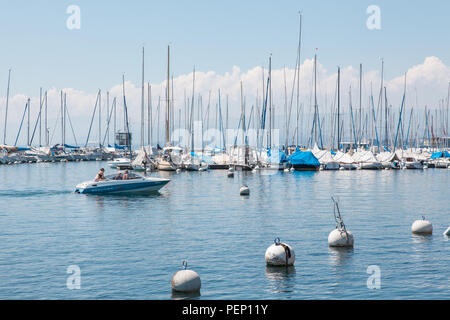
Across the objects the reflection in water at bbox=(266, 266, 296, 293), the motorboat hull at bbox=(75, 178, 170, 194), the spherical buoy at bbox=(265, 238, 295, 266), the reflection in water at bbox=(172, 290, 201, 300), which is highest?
Answer: the motorboat hull at bbox=(75, 178, 170, 194)

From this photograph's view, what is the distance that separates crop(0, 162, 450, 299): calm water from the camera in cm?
2153

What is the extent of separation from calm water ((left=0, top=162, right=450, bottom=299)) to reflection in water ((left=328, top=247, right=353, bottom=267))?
0.29 feet

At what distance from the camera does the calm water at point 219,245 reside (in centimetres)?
2153

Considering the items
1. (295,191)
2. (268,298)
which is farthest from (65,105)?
(268,298)

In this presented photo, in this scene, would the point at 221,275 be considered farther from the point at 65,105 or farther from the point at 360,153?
the point at 65,105

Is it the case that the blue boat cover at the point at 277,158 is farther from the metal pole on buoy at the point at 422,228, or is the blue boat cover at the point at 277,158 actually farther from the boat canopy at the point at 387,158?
the metal pole on buoy at the point at 422,228

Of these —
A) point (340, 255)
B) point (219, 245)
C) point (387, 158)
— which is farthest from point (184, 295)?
point (387, 158)

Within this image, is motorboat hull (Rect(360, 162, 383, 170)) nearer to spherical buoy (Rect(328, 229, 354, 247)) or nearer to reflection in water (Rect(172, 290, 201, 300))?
spherical buoy (Rect(328, 229, 354, 247))

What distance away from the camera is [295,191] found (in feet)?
207

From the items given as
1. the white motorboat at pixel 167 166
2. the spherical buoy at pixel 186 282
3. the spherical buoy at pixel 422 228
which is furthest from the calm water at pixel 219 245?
the white motorboat at pixel 167 166

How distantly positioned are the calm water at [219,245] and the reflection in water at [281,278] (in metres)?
0.04

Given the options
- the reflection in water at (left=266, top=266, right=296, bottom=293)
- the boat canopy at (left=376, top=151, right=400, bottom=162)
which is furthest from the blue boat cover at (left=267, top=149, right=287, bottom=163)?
the reflection in water at (left=266, top=266, right=296, bottom=293)

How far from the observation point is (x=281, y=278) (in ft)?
74.7
